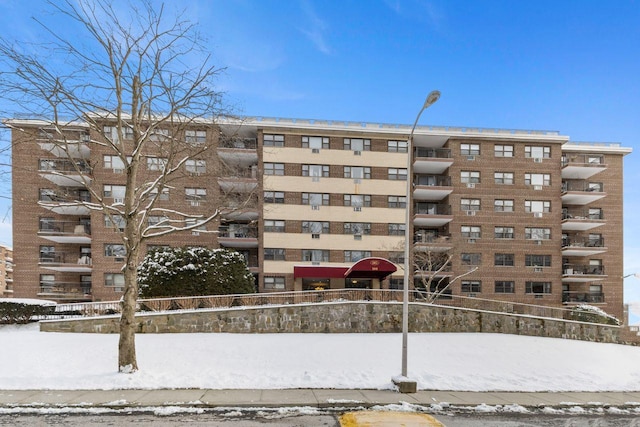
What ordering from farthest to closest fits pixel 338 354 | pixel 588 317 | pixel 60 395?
pixel 588 317
pixel 338 354
pixel 60 395

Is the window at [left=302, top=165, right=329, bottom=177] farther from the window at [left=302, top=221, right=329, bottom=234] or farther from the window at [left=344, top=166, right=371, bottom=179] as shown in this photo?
the window at [left=302, top=221, right=329, bottom=234]

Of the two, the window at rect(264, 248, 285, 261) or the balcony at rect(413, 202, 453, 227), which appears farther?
the balcony at rect(413, 202, 453, 227)

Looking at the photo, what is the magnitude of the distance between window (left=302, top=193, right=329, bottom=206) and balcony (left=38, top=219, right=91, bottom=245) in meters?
18.8

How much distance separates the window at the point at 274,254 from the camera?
101ft

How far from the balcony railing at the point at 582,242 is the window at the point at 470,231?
28.9 ft

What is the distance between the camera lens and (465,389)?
10539mm

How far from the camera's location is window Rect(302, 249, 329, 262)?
31.1 meters

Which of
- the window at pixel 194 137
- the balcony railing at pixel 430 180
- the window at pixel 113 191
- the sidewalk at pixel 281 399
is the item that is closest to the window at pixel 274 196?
the window at pixel 194 137

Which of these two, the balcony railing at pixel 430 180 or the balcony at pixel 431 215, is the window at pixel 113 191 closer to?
the balcony at pixel 431 215

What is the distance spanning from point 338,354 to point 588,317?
22.9 metres

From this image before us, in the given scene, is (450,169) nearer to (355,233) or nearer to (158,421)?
(355,233)

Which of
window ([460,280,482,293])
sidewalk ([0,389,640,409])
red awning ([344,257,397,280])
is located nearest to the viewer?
sidewalk ([0,389,640,409])

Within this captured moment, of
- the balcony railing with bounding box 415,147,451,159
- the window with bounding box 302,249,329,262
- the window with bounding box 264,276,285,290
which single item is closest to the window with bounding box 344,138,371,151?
the balcony railing with bounding box 415,147,451,159

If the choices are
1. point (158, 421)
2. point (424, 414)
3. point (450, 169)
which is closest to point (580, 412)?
point (424, 414)
